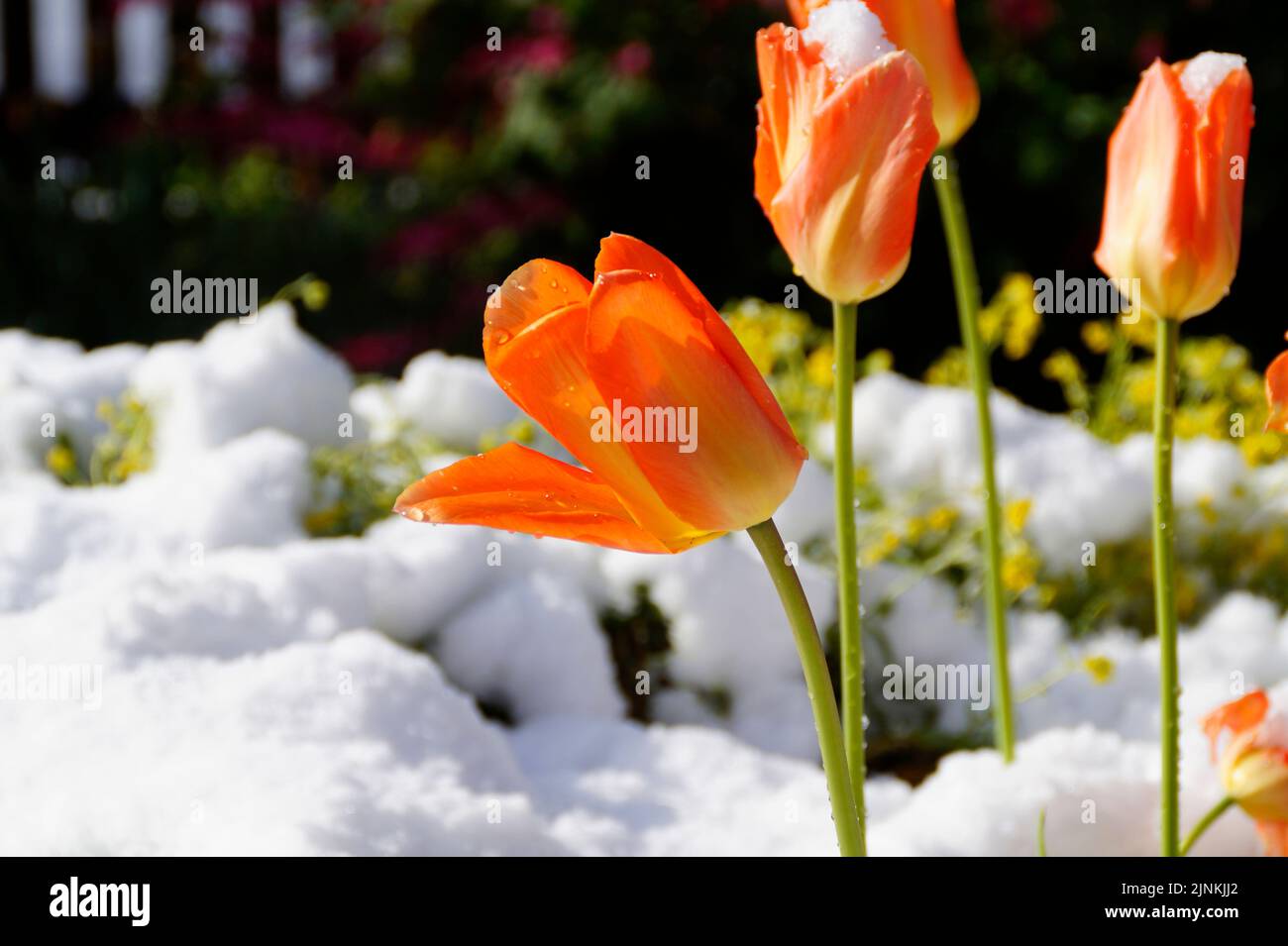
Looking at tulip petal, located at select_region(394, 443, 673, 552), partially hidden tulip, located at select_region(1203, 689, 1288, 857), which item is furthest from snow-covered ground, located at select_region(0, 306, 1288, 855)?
tulip petal, located at select_region(394, 443, 673, 552)

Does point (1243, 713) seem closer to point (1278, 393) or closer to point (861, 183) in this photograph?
point (1278, 393)

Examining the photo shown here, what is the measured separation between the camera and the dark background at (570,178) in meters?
3.61

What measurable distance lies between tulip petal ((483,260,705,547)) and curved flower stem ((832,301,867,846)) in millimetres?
126

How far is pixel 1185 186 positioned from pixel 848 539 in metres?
0.23

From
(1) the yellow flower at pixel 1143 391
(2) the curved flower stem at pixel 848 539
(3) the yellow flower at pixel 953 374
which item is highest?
(3) the yellow flower at pixel 953 374

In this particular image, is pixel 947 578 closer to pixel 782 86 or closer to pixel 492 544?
Answer: pixel 492 544

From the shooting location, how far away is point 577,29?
3.63m

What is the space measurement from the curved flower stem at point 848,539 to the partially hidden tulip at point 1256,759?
0.19m

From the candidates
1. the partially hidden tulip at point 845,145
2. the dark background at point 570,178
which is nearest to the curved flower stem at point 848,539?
the partially hidden tulip at point 845,145

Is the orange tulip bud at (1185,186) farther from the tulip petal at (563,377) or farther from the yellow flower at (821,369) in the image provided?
the yellow flower at (821,369)
